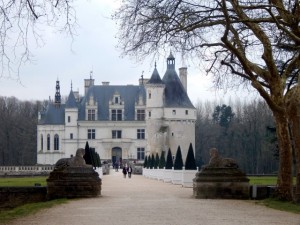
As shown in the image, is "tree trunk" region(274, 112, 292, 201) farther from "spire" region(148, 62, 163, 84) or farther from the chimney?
the chimney

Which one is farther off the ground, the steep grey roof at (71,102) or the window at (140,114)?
the steep grey roof at (71,102)

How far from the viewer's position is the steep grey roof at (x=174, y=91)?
66.6m

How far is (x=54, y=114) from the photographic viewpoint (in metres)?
74.5

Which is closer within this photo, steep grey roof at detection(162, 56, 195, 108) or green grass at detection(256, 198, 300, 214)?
green grass at detection(256, 198, 300, 214)

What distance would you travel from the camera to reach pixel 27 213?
11.7 metres

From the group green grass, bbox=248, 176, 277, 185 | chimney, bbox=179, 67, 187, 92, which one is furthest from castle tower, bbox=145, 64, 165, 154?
green grass, bbox=248, 176, 277, 185

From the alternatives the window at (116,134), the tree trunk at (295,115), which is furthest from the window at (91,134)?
the tree trunk at (295,115)

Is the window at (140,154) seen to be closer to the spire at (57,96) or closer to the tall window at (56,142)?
the tall window at (56,142)

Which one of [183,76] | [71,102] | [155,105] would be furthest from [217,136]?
[71,102]

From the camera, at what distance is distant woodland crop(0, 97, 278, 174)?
64.4 m

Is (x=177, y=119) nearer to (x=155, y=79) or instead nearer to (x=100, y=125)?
(x=155, y=79)

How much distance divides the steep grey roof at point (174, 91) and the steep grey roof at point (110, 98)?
655 cm

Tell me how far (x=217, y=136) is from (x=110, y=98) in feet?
41.2

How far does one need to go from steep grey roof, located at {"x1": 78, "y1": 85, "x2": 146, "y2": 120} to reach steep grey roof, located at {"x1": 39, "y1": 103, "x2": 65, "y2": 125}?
2235mm
